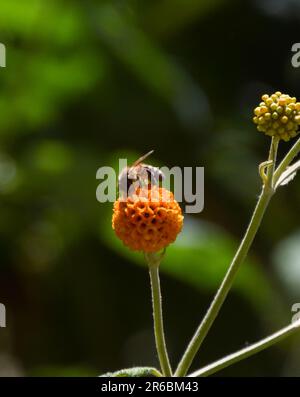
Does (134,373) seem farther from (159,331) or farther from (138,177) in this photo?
(138,177)

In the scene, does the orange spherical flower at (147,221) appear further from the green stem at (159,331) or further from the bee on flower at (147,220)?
the green stem at (159,331)

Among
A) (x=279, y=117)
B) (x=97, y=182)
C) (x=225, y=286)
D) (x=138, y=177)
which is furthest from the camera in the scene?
(x=97, y=182)

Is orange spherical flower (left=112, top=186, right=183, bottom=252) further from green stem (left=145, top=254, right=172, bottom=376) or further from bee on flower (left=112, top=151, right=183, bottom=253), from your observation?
green stem (left=145, top=254, right=172, bottom=376)

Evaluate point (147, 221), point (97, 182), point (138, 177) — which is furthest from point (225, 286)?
point (97, 182)

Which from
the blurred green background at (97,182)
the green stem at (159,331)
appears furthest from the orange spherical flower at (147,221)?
the blurred green background at (97,182)
